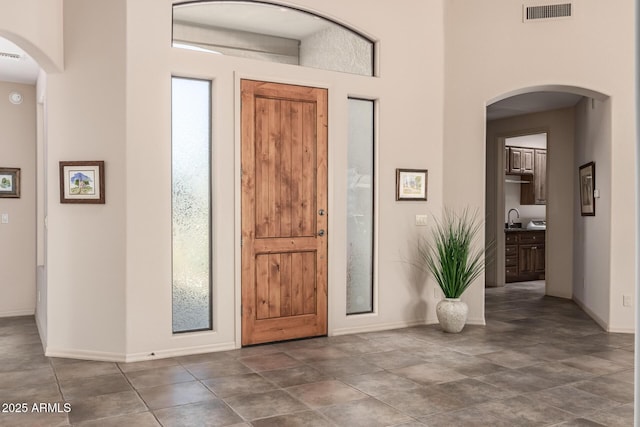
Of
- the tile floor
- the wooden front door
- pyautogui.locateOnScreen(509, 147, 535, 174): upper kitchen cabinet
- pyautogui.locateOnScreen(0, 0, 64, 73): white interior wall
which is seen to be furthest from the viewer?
pyautogui.locateOnScreen(509, 147, 535, 174): upper kitchen cabinet

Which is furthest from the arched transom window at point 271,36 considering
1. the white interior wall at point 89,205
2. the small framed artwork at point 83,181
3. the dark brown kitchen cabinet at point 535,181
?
the dark brown kitchen cabinet at point 535,181

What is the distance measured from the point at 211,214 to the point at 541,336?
3456 mm

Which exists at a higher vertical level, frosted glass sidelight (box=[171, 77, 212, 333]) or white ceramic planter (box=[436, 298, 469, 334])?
frosted glass sidelight (box=[171, 77, 212, 333])

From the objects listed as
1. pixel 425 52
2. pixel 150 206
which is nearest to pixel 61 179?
pixel 150 206

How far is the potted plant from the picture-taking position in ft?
17.9

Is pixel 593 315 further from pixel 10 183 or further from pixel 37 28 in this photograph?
pixel 10 183

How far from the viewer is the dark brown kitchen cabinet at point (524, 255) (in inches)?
365

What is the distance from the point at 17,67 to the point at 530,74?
549 centimetres

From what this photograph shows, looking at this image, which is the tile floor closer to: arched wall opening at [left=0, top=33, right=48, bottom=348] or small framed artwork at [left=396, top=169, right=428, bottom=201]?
arched wall opening at [left=0, top=33, right=48, bottom=348]

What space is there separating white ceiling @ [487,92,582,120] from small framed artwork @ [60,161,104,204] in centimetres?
551

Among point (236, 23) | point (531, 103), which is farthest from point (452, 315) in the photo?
point (531, 103)

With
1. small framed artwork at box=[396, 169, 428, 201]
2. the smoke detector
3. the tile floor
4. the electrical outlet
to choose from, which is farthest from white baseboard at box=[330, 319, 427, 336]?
the smoke detector

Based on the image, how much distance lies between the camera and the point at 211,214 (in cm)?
480

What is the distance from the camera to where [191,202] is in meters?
4.75
